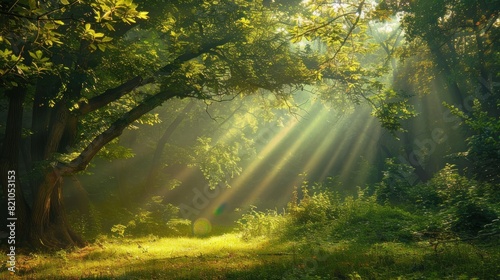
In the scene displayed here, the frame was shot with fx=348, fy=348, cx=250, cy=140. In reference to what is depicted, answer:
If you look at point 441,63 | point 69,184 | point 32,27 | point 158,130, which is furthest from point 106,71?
point 441,63

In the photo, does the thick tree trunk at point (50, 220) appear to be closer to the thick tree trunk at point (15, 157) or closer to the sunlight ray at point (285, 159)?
the thick tree trunk at point (15, 157)

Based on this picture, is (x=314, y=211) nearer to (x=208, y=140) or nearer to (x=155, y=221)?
(x=155, y=221)

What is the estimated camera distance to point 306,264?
25.1ft

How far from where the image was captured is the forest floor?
254 inches

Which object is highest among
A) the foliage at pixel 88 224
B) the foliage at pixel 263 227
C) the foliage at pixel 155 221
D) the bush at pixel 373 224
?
the bush at pixel 373 224

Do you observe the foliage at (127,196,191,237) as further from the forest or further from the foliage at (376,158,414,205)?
the foliage at (376,158,414,205)

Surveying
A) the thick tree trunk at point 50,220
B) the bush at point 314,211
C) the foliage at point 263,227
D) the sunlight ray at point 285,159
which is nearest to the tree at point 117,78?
the thick tree trunk at point 50,220

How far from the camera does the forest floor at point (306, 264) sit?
254 inches

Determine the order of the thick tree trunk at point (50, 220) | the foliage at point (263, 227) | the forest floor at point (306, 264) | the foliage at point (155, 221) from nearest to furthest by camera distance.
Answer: the forest floor at point (306, 264)
the thick tree trunk at point (50, 220)
the foliage at point (263, 227)
the foliage at point (155, 221)

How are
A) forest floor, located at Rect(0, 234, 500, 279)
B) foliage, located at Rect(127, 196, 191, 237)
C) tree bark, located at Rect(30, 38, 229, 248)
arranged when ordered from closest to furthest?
forest floor, located at Rect(0, 234, 500, 279) < tree bark, located at Rect(30, 38, 229, 248) < foliage, located at Rect(127, 196, 191, 237)

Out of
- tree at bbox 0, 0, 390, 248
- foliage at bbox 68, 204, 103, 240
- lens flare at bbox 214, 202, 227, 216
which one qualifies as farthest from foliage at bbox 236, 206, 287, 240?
lens flare at bbox 214, 202, 227, 216

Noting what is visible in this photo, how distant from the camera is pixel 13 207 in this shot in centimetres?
1120

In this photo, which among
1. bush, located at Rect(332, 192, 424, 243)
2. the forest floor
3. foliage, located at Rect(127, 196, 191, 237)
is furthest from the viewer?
foliage, located at Rect(127, 196, 191, 237)

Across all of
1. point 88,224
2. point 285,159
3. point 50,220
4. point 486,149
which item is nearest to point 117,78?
point 50,220
